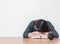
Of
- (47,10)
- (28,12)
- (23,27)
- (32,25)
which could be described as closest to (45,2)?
(47,10)

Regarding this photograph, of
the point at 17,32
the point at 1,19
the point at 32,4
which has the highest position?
the point at 32,4

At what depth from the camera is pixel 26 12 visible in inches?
143

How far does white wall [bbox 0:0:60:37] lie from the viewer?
11.9 ft

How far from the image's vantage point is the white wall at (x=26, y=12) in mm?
3617

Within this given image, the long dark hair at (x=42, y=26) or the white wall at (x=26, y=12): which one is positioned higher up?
the white wall at (x=26, y=12)

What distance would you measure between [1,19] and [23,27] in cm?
55

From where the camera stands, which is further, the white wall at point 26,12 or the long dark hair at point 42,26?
the white wall at point 26,12

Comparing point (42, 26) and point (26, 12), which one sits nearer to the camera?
point (42, 26)

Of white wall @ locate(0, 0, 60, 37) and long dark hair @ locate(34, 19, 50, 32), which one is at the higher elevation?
white wall @ locate(0, 0, 60, 37)

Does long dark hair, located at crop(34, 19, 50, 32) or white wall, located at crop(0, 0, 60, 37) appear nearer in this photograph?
long dark hair, located at crop(34, 19, 50, 32)

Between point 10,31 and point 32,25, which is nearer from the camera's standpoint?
point 32,25

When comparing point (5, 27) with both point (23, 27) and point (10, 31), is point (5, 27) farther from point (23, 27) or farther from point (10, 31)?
point (23, 27)

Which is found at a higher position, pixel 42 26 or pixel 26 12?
pixel 26 12

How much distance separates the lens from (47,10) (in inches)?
143
